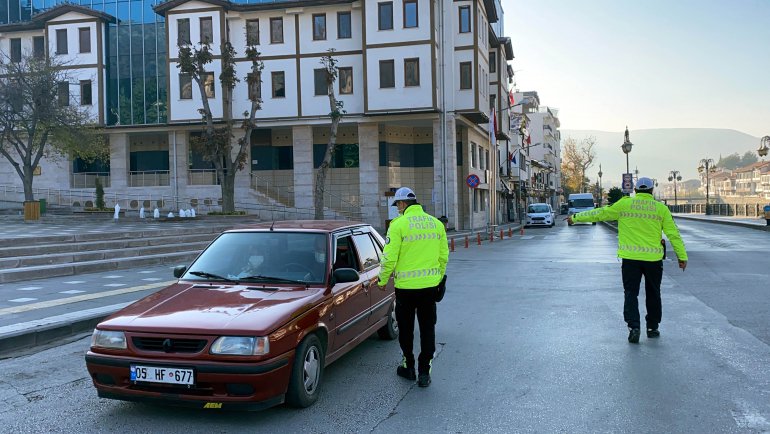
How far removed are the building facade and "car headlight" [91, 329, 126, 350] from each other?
96.1 ft

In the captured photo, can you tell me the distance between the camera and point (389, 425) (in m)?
4.43

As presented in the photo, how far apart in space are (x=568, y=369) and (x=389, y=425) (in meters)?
2.26

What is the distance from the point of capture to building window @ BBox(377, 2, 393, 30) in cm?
3297

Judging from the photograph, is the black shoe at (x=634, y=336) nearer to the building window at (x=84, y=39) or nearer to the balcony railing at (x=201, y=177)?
the balcony railing at (x=201, y=177)

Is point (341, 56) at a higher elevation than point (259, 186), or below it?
higher

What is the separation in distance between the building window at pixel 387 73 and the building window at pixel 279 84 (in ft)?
20.7

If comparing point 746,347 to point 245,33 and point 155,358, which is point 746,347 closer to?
point 155,358

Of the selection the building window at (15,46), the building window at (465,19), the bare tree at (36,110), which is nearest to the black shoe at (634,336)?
the bare tree at (36,110)

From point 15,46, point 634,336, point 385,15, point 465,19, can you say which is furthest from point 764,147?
point 15,46

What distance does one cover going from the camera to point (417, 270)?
5.32 metres

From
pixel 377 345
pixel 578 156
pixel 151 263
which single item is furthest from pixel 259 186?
pixel 578 156

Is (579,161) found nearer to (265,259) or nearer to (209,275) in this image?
(265,259)

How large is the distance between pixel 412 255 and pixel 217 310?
174 centimetres

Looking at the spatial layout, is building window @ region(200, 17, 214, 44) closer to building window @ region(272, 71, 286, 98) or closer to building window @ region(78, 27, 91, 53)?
building window @ region(272, 71, 286, 98)
